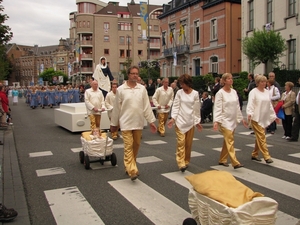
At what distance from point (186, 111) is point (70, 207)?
10.3 ft

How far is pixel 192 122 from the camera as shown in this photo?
7379 millimetres

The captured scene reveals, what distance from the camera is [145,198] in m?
5.62

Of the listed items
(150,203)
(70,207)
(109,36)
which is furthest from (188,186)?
(109,36)

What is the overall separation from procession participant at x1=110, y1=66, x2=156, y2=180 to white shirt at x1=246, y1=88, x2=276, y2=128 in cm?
259

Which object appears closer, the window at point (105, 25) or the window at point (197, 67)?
the window at point (197, 67)

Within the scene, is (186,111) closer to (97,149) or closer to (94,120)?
(97,149)

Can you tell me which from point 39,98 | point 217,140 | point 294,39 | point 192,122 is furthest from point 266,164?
point 39,98

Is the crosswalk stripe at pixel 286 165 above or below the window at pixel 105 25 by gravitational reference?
below

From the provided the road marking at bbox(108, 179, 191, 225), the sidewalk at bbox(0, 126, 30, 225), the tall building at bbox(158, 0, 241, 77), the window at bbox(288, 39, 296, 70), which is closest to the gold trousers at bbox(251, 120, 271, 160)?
the road marking at bbox(108, 179, 191, 225)

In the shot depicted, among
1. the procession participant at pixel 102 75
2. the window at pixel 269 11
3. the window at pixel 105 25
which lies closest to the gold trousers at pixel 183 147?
the procession participant at pixel 102 75

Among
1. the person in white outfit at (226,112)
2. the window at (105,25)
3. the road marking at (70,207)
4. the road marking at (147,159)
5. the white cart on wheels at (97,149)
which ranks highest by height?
the window at (105,25)

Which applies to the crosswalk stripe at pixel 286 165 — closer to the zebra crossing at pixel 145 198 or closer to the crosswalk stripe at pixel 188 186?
the zebra crossing at pixel 145 198

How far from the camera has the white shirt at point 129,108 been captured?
6676 mm

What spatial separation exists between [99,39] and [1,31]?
60.1 metres
